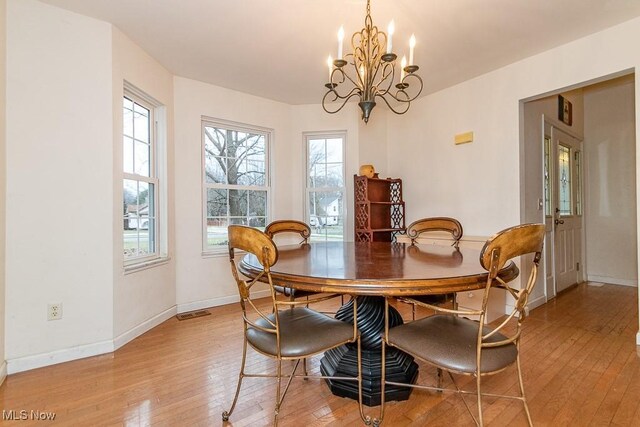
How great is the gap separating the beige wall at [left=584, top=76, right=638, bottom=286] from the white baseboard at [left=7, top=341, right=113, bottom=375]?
18.8 ft

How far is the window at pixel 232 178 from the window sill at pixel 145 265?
1.66ft

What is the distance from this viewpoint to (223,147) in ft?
12.2

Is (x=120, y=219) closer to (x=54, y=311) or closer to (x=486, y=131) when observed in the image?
(x=54, y=311)

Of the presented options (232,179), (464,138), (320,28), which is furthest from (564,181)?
(232,179)

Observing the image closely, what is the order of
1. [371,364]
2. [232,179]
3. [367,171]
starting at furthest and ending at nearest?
[367,171] < [232,179] < [371,364]

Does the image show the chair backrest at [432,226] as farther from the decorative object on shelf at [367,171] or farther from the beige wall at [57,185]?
the beige wall at [57,185]

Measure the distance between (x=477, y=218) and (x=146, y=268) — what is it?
3.26 m

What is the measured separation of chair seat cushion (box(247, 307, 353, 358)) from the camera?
140 cm

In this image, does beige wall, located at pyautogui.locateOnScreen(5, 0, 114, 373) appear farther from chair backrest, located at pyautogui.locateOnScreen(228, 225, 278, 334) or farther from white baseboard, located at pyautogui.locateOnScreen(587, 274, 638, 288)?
white baseboard, located at pyautogui.locateOnScreen(587, 274, 638, 288)

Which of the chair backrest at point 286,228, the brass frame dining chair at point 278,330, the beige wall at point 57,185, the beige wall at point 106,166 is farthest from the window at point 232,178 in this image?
the brass frame dining chair at point 278,330

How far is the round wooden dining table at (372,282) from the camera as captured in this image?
1240 millimetres

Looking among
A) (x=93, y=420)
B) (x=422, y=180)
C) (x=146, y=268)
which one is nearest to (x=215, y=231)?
(x=146, y=268)

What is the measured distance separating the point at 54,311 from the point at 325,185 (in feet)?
9.57

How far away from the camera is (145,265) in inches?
111
